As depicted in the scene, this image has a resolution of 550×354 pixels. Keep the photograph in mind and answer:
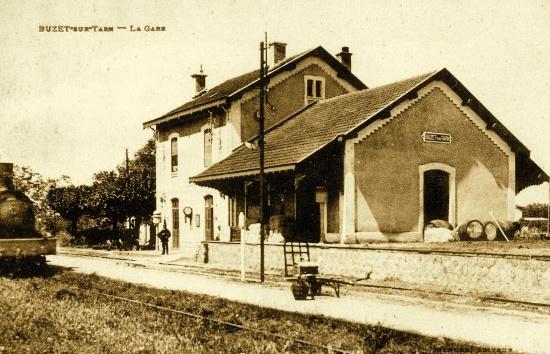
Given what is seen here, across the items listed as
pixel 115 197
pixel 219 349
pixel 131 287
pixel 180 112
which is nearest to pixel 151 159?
pixel 115 197

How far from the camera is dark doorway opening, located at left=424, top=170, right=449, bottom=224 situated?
22886mm

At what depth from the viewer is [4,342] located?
9008mm

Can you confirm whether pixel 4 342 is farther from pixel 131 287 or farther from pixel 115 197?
pixel 115 197

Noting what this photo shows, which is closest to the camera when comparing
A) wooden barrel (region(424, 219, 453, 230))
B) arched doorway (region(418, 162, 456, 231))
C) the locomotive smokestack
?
the locomotive smokestack

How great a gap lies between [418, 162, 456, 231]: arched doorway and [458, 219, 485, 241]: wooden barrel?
1.81 m

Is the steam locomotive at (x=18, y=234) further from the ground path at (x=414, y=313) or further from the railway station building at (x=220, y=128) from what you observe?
the railway station building at (x=220, y=128)

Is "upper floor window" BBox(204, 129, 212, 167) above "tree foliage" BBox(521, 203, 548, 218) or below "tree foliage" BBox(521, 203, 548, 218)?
above

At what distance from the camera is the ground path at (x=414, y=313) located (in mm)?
9008

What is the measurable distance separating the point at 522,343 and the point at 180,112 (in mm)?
23613

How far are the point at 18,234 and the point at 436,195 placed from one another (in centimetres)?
1405

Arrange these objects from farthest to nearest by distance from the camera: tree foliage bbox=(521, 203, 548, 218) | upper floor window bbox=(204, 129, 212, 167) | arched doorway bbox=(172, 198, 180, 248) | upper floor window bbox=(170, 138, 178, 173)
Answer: tree foliage bbox=(521, 203, 548, 218) → upper floor window bbox=(170, 138, 178, 173) → arched doorway bbox=(172, 198, 180, 248) → upper floor window bbox=(204, 129, 212, 167)

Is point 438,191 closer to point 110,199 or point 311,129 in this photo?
point 311,129

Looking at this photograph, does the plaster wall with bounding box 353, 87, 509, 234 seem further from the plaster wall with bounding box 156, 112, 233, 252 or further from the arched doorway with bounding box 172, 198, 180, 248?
the arched doorway with bounding box 172, 198, 180, 248

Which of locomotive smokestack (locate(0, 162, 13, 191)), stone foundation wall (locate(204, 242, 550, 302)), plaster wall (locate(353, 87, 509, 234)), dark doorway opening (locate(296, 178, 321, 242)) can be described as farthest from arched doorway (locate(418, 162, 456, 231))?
locomotive smokestack (locate(0, 162, 13, 191))
